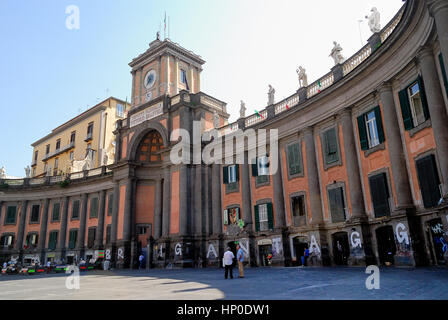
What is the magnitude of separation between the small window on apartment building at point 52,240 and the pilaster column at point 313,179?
35.3 meters

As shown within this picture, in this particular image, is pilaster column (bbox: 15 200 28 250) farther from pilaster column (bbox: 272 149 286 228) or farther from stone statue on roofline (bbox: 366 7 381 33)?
stone statue on roofline (bbox: 366 7 381 33)

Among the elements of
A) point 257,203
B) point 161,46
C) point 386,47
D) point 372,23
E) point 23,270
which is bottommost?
point 23,270

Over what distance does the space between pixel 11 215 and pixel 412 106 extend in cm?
4847

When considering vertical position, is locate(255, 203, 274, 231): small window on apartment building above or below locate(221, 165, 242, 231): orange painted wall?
below

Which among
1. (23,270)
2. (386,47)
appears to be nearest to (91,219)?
(23,270)

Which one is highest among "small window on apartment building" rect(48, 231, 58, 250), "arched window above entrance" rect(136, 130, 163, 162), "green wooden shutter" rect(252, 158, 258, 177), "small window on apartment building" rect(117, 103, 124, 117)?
"small window on apartment building" rect(117, 103, 124, 117)

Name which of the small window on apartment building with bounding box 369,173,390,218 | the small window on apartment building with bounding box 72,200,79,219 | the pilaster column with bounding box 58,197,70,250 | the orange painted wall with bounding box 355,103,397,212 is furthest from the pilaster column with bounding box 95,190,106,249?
the small window on apartment building with bounding box 369,173,390,218

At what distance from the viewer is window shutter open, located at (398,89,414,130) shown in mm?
16500

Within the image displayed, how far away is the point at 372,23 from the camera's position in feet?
63.7

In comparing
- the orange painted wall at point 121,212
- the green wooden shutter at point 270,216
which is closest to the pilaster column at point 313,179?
the green wooden shutter at point 270,216

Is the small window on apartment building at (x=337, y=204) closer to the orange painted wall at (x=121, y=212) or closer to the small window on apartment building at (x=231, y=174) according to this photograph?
the small window on apartment building at (x=231, y=174)

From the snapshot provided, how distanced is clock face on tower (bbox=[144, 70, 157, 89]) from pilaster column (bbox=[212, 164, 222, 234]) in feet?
47.2
